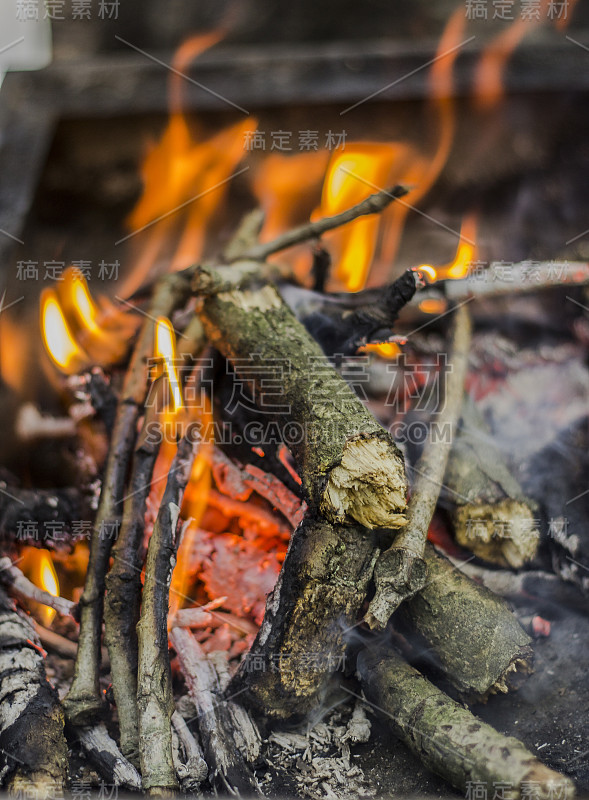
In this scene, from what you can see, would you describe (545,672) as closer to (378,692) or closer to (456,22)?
(378,692)

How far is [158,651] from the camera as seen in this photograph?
1412mm

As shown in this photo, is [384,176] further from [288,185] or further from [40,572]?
[40,572]

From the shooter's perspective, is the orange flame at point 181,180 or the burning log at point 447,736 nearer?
the burning log at point 447,736

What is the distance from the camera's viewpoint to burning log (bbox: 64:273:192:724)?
1.46 meters

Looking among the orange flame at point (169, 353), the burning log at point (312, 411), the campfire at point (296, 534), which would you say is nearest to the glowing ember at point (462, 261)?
the campfire at point (296, 534)

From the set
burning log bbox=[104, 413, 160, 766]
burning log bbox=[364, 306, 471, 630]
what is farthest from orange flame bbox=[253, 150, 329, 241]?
burning log bbox=[104, 413, 160, 766]

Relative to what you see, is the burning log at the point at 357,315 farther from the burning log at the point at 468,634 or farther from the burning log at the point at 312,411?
the burning log at the point at 468,634

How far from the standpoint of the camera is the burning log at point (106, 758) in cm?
130

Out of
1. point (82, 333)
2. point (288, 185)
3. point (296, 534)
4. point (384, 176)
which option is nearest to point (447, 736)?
point (296, 534)

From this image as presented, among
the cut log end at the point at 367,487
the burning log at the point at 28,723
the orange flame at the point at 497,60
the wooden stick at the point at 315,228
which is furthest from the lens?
the orange flame at the point at 497,60

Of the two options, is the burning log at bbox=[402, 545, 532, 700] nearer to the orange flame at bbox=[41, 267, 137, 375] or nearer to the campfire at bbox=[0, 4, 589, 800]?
the campfire at bbox=[0, 4, 589, 800]

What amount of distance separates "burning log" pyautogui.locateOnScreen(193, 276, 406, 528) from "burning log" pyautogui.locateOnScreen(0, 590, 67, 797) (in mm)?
818

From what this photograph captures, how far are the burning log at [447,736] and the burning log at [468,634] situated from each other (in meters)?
0.09

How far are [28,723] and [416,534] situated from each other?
103cm
